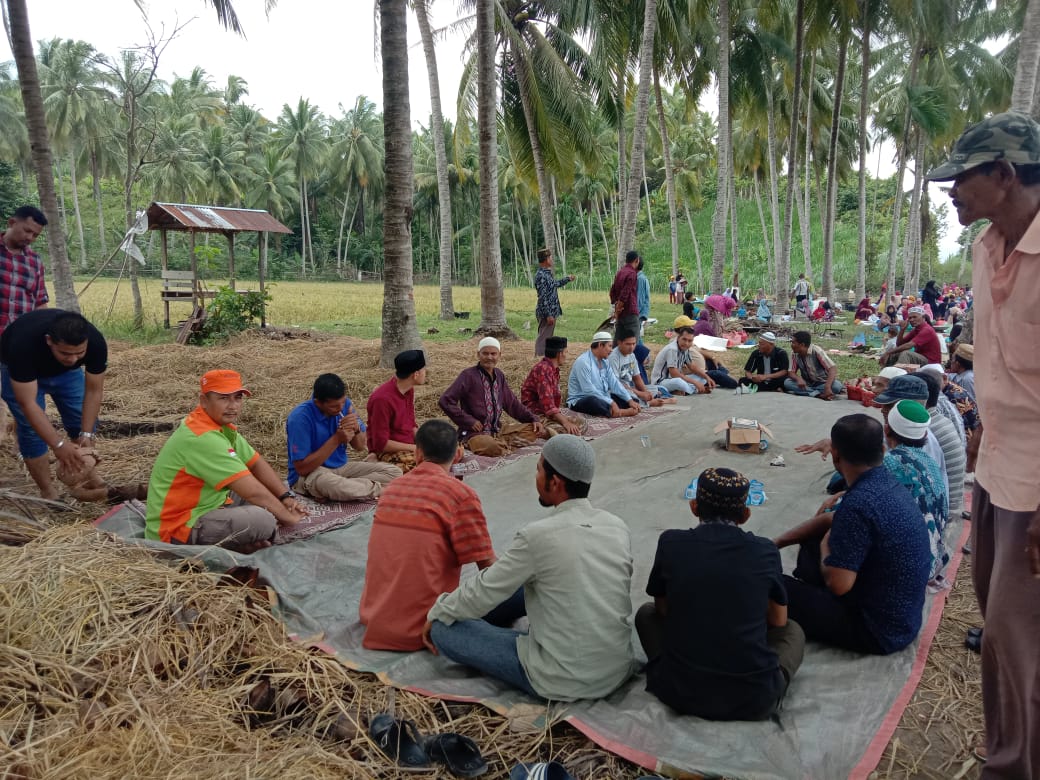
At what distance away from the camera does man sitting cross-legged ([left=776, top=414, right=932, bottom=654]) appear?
2.91 meters

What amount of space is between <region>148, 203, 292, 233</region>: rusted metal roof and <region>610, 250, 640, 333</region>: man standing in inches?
343

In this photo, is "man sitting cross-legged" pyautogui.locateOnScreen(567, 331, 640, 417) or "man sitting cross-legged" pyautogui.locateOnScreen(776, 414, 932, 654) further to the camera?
"man sitting cross-legged" pyautogui.locateOnScreen(567, 331, 640, 417)

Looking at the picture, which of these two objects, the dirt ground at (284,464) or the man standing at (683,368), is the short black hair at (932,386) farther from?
the man standing at (683,368)

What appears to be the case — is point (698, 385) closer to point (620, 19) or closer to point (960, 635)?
point (960, 635)

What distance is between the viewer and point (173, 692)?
9.09 feet

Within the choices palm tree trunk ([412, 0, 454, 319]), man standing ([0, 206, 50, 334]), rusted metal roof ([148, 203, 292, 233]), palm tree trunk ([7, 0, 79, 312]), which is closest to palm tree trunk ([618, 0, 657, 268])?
palm tree trunk ([412, 0, 454, 319])

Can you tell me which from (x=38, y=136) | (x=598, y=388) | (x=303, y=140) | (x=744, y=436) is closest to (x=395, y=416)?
(x=598, y=388)

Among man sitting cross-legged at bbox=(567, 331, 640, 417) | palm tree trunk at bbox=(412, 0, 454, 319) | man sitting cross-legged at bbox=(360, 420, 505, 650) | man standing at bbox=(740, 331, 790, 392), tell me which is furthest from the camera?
palm tree trunk at bbox=(412, 0, 454, 319)

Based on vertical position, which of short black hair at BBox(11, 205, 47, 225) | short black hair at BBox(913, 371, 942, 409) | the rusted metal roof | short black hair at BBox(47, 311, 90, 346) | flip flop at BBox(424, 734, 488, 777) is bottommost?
flip flop at BBox(424, 734, 488, 777)

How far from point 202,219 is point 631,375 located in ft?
33.5

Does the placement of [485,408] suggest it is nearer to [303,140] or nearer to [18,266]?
[18,266]


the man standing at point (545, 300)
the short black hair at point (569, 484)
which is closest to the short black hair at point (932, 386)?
the short black hair at point (569, 484)

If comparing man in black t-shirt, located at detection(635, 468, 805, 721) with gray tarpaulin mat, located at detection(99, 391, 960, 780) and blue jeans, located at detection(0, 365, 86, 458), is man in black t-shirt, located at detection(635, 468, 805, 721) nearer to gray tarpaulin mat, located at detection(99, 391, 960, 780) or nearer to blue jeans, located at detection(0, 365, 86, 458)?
gray tarpaulin mat, located at detection(99, 391, 960, 780)

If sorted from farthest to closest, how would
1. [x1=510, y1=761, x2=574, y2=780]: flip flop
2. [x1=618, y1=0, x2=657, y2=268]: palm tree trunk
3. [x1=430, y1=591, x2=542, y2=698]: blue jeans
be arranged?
[x1=618, y1=0, x2=657, y2=268]: palm tree trunk < [x1=430, y1=591, x2=542, y2=698]: blue jeans < [x1=510, y1=761, x2=574, y2=780]: flip flop
